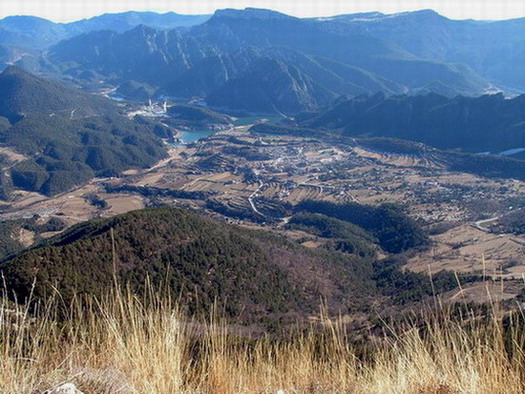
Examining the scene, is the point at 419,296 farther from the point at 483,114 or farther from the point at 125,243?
the point at 483,114

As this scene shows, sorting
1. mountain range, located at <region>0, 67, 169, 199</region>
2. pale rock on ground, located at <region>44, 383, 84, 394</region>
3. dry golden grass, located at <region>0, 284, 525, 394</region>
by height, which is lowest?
mountain range, located at <region>0, 67, 169, 199</region>

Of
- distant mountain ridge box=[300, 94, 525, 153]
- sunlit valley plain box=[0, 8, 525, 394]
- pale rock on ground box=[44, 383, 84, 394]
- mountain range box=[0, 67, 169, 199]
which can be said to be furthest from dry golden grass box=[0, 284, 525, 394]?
distant mountain ridge box=[300, 94, 525, 153]

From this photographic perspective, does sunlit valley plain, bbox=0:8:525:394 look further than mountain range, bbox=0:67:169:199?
No

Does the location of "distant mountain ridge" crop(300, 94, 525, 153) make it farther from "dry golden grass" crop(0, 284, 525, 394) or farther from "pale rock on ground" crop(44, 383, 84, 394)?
"pale rock on ground" crop(44, 383, 84, 394)

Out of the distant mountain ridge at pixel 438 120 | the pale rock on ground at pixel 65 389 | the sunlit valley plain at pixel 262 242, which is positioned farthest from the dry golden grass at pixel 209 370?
the distant mountain ridge at pixel 438 120

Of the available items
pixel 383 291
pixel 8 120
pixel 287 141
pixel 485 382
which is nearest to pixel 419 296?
pixel 383 291

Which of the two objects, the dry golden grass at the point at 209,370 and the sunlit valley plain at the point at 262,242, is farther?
the sunlit valley plain at the point at 262,242

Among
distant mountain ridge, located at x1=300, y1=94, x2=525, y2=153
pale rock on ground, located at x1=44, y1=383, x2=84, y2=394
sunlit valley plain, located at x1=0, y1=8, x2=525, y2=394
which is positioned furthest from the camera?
distant mountain ridge, located at x1=300, y1=94, x2=525, y2=153

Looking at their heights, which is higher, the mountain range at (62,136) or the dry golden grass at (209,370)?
the dry golden grass at (209,370)

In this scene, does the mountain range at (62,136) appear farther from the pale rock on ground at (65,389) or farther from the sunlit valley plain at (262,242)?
the pale rock on ground at (65,389)
